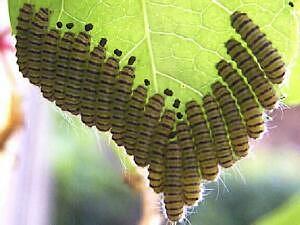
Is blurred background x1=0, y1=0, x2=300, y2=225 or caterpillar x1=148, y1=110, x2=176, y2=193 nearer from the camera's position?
caterpillar x1=148, y1=110, x2=176, y2=193

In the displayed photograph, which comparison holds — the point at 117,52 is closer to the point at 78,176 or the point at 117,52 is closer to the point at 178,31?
the point at 178,31

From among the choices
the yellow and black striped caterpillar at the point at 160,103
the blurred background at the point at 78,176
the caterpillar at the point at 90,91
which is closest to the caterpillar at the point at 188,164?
the yellow and black striped caterpillar at the point at 160,103

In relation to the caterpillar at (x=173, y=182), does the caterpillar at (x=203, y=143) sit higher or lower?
higher

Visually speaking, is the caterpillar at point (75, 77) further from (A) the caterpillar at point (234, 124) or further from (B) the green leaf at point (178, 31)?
(A) the caterpillar at point (234, 124)

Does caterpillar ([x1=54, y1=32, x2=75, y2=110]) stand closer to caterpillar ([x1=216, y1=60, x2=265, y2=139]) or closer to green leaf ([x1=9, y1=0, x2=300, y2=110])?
green leaf ([x1=9, y1=0, x2=300, y2=110])

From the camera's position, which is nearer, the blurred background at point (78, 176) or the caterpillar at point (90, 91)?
the caterpillar at point (90, 91)

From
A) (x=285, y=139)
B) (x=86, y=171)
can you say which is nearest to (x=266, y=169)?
(x=285, y=139)

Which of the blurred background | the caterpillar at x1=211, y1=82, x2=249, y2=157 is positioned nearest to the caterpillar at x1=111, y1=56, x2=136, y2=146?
the caterpillar at x1=211, y1=82, x2=249, y2=157

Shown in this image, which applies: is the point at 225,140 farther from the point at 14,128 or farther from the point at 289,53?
the point at 14,128
